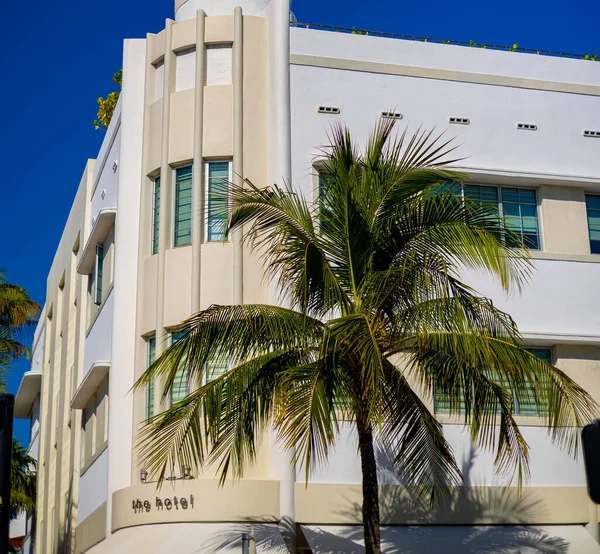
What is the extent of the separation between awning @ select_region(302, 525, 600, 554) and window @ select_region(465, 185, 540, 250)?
17.6ft

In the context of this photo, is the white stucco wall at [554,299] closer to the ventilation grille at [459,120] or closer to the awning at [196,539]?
the ventilation grille at [459,120]

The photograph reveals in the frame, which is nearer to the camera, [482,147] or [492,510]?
[492,510]

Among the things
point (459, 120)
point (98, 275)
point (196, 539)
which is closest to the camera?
point (196, 539)

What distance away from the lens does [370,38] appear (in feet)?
72.0

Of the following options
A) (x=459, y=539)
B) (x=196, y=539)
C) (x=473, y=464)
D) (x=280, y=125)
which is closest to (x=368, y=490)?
(x=196, y=539)

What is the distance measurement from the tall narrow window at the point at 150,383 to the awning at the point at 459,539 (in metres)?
3.63

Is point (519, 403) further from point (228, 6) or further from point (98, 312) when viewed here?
point (228, 6)

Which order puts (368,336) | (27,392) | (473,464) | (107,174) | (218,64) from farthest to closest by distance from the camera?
1. (27,392)
2. (107,174)
3. (218,64)
4. (473,464)
5. (368,336)

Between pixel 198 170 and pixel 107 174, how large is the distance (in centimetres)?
505

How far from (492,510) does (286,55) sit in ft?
29.4

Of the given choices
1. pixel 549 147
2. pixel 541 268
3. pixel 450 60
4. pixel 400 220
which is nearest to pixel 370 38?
pixel 450 60

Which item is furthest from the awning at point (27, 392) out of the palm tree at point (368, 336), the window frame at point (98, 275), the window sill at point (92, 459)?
the palm tree at point (368, 336)

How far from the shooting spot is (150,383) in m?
20.6

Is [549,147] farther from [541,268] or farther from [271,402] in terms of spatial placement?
[271,402]
